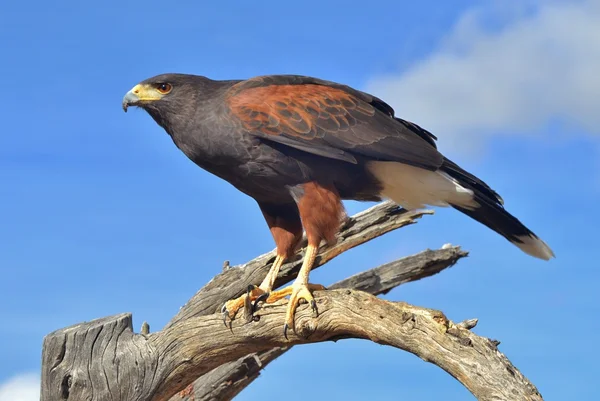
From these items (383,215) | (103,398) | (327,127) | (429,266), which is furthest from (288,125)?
(429,266)

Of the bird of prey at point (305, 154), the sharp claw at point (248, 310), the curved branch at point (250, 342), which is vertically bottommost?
the curved branch at point (250, 342)

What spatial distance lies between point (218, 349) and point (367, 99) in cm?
236

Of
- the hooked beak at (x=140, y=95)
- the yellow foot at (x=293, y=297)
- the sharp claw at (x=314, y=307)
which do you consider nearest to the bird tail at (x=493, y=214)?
the yellow foot at (x=293, y=297)

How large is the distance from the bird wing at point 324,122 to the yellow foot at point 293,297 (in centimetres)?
101

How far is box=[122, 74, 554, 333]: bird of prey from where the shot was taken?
561 cm

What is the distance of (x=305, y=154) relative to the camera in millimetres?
5691

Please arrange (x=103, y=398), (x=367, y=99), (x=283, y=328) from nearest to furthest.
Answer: (x=283, y=328) < (x=103, y=398) < (x=367, y=99)

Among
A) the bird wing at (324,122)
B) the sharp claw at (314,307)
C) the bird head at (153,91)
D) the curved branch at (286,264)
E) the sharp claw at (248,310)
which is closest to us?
the sharp claw at (314,307)

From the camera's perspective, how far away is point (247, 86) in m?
6.00

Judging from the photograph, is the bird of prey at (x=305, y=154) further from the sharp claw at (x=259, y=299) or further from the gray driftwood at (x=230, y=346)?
the gray driftwood at (x=230, y=346)

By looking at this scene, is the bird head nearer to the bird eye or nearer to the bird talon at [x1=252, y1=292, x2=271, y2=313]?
the bird eye

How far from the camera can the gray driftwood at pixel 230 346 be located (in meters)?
4.30

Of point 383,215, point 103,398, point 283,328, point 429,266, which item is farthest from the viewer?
point 429,266

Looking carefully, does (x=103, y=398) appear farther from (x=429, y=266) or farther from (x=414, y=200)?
(x=429, y=266)
